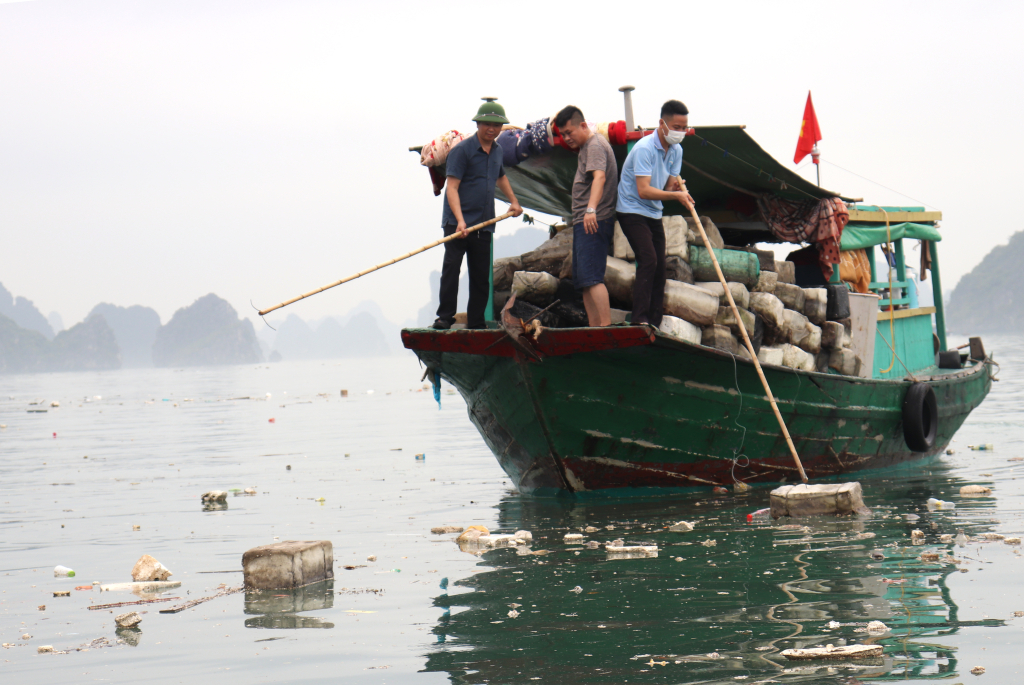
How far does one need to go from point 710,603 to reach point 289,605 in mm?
2074

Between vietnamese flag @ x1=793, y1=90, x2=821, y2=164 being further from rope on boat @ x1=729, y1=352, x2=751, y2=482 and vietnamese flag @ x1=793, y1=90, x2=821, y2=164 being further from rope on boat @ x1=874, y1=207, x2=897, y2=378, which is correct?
rope on boat @ x1=729, y1=352, x2=751, y2=482

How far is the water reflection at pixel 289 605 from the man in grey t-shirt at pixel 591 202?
9.85 feet

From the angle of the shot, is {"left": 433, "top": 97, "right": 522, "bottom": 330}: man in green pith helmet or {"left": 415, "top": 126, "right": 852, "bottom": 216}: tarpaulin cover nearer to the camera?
{"left": 433, "top": 97, "right": 522, "bottom": 330}: man in green pith helmet

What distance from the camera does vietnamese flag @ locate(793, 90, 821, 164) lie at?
11.6 m

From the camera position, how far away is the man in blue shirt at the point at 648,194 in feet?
23.1

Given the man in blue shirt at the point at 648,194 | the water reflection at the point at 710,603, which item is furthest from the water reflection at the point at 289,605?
the man in blue shirt at the point at 648,194

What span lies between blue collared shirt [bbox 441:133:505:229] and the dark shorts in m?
0.81

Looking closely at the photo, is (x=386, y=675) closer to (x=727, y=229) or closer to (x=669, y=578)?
(x=669, y=578)

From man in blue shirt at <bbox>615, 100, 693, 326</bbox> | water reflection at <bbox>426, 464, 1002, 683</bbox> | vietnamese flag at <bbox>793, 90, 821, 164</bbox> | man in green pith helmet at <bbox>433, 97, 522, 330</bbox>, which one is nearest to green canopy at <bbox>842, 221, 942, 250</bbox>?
vietnamese flag at <bbox>793, 90, 821, 164</bbox>

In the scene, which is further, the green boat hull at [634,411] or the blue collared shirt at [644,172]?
the green boat hull at [634,411]

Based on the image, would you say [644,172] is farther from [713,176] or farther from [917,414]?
[917,414]

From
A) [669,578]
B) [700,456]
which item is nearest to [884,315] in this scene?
[700,456]

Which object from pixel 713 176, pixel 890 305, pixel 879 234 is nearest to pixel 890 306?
pixel 890 305

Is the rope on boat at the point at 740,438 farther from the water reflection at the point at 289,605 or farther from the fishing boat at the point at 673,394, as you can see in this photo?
the water reflection at the point at 289,605
